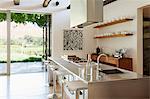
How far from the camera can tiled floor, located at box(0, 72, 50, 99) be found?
4.83m

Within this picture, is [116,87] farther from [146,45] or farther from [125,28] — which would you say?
[125,28]

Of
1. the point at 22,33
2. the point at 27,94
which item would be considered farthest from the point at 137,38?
the point at 22,33

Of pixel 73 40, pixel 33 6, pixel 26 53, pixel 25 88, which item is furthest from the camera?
pixel 26 53

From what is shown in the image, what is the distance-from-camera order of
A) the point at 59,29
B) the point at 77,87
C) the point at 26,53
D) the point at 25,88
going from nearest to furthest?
the point at 77,87
the point at 25,88
the point at 59,29
the point at 26,53

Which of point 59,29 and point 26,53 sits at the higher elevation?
point 59,29

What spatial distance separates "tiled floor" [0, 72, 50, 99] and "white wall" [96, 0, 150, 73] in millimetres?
2594

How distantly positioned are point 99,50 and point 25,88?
3.33m

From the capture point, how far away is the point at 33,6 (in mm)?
7410

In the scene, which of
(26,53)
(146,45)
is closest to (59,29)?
(26,53)

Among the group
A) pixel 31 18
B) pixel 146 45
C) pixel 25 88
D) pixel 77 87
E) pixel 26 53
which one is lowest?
pixel 25 88

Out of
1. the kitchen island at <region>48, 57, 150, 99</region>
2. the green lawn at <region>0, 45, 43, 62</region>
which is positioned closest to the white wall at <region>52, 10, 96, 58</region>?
the green lawn at <region>0, 45, 43, 62</region>

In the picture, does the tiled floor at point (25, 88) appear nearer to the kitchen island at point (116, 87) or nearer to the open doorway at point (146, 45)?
the kitchen island at point (116, 87)

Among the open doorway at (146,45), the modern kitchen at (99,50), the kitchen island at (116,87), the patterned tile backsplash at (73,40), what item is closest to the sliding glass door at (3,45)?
the modern kitchen at (99,50)

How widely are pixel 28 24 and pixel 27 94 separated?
395 cm
